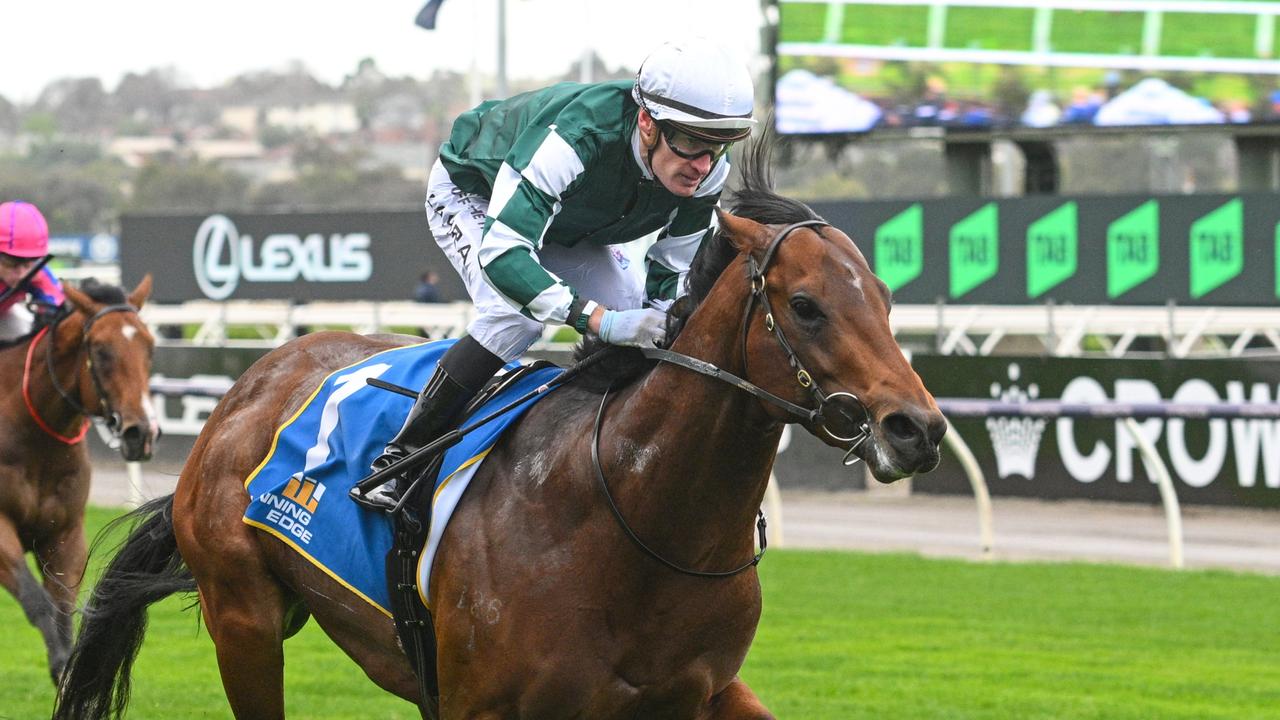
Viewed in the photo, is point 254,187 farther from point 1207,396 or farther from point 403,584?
point 403,584

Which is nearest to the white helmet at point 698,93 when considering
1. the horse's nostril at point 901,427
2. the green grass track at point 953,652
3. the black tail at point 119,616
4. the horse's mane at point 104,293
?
the horse's nostril at point 901,427

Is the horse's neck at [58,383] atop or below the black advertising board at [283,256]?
atop

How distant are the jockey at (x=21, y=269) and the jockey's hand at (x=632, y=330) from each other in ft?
12.9

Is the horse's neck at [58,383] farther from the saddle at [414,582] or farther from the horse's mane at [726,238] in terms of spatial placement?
the horse's mane at [726,238]

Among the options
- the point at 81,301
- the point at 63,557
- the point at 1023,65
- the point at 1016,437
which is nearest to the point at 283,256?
the point at 1023,65

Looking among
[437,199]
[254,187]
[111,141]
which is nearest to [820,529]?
[437,199]

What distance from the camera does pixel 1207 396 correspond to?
37.6 feet

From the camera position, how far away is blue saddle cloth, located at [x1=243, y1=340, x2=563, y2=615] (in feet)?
12.6

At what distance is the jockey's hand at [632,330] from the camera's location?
11.3 feet

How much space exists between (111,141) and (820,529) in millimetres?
64300

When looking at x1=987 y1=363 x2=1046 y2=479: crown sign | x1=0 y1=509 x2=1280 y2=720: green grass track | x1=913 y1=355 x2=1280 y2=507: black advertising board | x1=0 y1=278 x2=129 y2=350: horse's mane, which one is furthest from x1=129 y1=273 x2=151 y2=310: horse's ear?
x1=987 y1=363 x2=1046 y2=479: crown sign

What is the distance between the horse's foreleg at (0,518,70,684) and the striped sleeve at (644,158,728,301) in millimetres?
2770

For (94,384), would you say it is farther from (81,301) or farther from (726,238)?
(726,238)

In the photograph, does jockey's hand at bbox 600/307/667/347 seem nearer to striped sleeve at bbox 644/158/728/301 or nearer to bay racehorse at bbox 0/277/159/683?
striped sleeve at bbox 644/158/728/301
